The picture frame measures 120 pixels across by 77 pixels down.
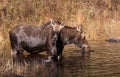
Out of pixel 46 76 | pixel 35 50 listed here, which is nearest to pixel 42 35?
pixel 35 50

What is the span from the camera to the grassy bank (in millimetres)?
24156

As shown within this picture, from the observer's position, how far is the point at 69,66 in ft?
43.3

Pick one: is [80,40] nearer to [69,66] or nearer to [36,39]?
[36,39]

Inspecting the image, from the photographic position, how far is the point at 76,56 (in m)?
15.9

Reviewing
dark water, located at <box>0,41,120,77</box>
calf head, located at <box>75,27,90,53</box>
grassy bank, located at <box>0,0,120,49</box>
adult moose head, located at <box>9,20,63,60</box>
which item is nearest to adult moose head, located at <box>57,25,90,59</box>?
calf head, located at <box>75,27,90,53</box>

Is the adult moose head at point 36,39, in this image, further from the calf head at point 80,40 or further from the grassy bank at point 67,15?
→ the grassy bank at point 67,15

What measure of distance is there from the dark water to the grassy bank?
7.21 m

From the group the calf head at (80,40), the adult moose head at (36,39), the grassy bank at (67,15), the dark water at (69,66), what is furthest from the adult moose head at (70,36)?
the grassy bank at (67,15)

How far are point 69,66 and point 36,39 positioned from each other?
233 cm

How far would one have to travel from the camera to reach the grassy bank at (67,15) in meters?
24.2

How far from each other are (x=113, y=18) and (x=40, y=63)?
47.3 ft


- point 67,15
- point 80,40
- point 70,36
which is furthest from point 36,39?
point 67,15

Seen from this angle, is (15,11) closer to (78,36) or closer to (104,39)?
(104,39)

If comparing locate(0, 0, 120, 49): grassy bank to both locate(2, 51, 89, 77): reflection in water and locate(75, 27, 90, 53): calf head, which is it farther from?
locate(2, 51, 89, 77): reflection in water
